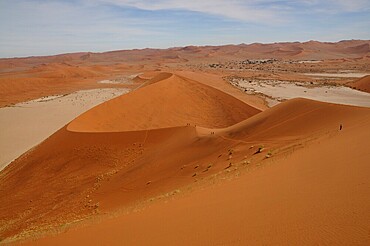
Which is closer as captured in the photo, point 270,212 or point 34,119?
point 270,212

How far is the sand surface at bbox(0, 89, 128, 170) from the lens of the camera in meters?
22.0

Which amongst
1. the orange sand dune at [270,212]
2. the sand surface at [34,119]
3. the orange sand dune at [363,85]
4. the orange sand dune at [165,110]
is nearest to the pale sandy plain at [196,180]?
the orange sand dune at [270,212]

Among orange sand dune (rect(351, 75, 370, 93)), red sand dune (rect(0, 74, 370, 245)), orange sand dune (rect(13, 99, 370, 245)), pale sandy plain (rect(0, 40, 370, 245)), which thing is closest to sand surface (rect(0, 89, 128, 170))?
red sand dune (rect(0, 74, 370, 245))

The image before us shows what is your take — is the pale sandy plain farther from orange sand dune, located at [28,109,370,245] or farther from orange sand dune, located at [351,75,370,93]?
orange sand dune, located at [351,75,370,93]

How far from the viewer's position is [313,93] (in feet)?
113

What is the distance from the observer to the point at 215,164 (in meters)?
11.3

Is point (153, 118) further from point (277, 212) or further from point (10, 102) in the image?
point (10, 102)

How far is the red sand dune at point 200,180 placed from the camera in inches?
205

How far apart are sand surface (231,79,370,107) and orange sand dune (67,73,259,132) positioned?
5.10m

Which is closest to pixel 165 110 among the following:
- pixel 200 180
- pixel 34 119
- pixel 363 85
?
pixel 34 119

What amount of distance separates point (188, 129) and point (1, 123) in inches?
740

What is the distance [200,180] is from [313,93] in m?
28.1

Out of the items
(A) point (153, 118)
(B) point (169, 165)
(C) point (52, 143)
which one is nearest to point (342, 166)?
(B) point (169, 165)

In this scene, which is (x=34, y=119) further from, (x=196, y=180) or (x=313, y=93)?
(x=313, y=93)
